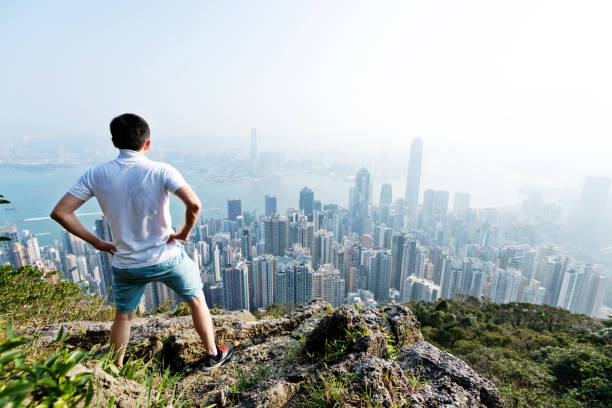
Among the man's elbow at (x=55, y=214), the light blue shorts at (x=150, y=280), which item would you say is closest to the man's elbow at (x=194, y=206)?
the light blue shorts at (x=150, y=280)

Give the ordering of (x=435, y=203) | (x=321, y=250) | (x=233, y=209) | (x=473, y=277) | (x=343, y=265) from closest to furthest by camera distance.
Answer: (x=473, y=277) < (x=343, y=265) < (x=321, y=250) < (x=233, y=209) < (x=435, y=203)

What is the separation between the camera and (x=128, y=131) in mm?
1322

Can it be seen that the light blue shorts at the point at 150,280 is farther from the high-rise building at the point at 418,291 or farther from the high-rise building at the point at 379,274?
the high-rise building at the point at 379,274

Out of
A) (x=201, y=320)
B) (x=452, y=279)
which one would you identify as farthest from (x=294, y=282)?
(x=201, y=320)

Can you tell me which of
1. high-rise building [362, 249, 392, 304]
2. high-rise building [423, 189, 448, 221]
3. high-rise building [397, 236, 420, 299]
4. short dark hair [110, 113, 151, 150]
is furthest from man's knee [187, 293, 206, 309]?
high-rise building [423, 189, 448, 221]

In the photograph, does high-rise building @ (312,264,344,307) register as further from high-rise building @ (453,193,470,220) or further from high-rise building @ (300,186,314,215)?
high-rise building @ (453,193,470,220)

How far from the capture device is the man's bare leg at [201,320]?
1.59 meters

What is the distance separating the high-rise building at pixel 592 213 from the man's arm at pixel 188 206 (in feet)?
180

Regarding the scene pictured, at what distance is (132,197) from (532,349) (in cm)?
989

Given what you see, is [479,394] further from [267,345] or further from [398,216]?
[398,216]

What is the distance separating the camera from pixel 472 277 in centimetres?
2500

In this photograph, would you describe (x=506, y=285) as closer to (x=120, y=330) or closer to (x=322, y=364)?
(x=322, y=364)

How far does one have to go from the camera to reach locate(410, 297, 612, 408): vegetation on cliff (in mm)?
3494

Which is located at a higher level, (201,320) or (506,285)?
(201,320)
